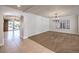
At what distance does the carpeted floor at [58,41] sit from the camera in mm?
1779

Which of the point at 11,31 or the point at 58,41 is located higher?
the point at 11,31

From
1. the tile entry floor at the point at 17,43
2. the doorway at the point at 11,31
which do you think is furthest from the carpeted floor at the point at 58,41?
the doorway at the point at 11,31

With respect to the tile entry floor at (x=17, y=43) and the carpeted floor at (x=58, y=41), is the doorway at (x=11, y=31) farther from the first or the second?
the carpeted floor at (x=58, y=41)

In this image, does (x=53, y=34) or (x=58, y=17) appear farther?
(x=53, y=34)

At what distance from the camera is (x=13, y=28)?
1.95m

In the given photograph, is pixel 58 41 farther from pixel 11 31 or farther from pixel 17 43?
pixel 11 31

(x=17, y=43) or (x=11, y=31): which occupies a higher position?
(x=11, y=31)

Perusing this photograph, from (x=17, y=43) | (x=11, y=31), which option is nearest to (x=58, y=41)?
(x=17, y=43)

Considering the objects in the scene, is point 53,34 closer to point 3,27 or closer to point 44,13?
point 44,13

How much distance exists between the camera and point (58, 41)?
1.97 metres

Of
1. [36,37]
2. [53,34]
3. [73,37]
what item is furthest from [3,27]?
[73,37]

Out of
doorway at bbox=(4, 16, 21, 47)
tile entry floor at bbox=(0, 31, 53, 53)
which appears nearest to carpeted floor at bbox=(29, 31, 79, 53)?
tile entry floor at bbox=(0, 31, 53, 53)
